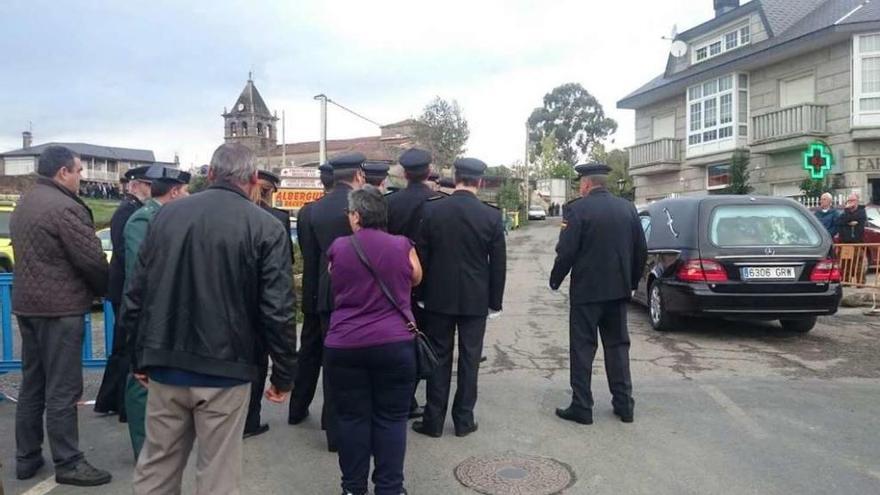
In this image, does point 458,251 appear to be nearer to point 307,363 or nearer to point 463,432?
point 463,432

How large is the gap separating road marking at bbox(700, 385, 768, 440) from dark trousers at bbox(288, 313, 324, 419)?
3.13 m

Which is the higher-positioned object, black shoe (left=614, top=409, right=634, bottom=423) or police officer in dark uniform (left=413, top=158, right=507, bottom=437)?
police officer in dark uniform (left=413, top=158, right=507, bottom=437)

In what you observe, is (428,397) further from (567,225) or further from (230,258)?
(230,258)

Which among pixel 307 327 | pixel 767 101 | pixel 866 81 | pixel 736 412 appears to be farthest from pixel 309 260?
pixel 767 101

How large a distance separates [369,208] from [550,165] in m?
64.3

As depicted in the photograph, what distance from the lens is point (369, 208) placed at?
12.3ft

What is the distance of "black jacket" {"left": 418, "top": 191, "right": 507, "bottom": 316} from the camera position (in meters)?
4.87

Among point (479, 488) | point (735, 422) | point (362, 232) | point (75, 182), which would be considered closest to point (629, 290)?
point (735, 422)

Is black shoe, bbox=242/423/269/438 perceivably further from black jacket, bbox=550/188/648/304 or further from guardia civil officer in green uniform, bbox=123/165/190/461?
black jacket, bbox=550/188/648/304

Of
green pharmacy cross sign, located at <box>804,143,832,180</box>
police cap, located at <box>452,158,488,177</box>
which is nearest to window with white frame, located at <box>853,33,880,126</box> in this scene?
green pharmacy cross sign, located at <box>804,143,832,180</box>

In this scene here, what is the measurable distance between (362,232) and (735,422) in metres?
3.30

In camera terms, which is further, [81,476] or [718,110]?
[718,110]

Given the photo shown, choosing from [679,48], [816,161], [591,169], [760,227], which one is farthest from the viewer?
[679,48]

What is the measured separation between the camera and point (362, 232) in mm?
3732
